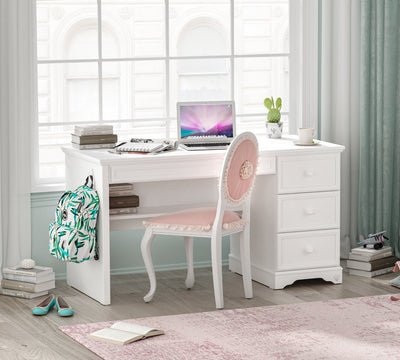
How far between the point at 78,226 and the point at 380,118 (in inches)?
78.2

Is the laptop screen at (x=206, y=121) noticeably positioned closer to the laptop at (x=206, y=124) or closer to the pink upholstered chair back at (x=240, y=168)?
the laptop at (x=206, y=124)

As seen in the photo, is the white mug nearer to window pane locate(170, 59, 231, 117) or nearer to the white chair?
the white chair

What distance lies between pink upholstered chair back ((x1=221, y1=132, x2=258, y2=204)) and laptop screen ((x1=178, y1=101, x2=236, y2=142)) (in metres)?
0.35

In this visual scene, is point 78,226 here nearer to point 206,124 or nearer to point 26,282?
point 26,282

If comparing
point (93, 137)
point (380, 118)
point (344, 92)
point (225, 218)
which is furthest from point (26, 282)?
point (380, 118)

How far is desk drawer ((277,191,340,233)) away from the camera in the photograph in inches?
181

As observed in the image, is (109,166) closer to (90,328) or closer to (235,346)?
(90,328)

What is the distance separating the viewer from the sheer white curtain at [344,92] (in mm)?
5172

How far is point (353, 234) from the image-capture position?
17.5 ft

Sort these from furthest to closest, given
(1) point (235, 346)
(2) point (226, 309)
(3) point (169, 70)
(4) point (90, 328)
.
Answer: (3) point (169, 70) < (2) point (226, 309) < (4) point (90, 328) < (1) point (235, 346)

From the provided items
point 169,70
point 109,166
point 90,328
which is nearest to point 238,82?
point 169,70

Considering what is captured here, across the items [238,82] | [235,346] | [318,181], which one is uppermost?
[238,82]

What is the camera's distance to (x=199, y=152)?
4.44 meters

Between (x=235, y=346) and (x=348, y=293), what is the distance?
1082mm
